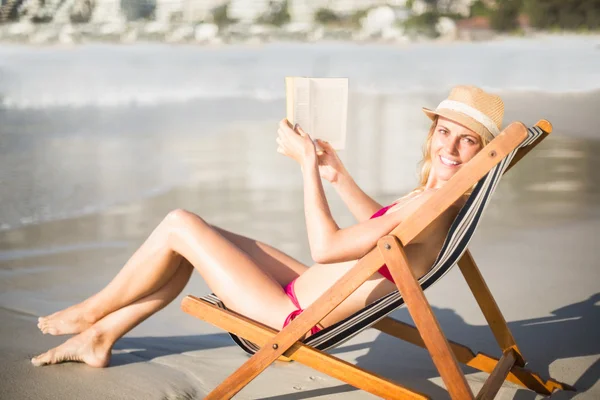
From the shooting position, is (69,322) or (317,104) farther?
(69,322)

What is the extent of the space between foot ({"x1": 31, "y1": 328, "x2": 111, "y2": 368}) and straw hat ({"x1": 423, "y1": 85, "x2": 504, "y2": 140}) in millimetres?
1576

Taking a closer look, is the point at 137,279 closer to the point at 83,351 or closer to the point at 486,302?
the point at 83,351

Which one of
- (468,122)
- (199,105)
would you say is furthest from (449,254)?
(199,105)

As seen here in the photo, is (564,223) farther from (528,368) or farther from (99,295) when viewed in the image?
(99,295)

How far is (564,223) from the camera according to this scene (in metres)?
5.96

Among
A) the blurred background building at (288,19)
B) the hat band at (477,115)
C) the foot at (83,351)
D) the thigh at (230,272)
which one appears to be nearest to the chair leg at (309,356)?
the thigh at (230,272)

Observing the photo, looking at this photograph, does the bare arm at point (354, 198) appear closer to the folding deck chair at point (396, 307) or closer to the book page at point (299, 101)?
the book page at point (299, 101)

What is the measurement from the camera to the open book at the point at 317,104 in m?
2.76

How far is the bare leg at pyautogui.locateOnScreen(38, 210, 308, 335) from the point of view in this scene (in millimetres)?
3033

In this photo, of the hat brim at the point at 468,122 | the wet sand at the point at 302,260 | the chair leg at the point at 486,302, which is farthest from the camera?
the wet sand at the point at 302,260

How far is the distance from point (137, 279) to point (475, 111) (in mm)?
1377

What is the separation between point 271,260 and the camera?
10.7 feet

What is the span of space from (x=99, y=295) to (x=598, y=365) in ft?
6.76

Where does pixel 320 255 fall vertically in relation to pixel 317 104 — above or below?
below
